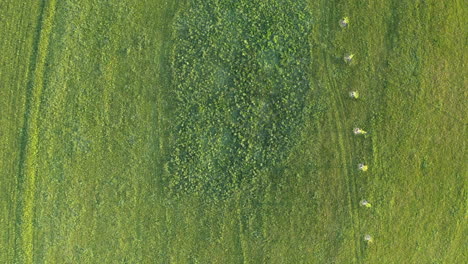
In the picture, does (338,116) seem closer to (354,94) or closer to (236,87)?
(354,94)

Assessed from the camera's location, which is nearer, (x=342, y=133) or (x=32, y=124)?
(x=32, y=124)

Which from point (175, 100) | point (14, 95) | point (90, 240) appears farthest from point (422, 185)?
point (14, 95)

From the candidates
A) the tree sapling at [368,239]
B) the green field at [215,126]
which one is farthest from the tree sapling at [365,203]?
the tree sapling at [368,239]

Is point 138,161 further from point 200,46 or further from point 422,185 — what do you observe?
point 422,185

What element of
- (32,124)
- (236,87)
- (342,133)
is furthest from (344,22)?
(32,124)

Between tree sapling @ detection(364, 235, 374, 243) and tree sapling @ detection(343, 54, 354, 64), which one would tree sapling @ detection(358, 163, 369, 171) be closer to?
tree sapling @ detection(364, 235, 374, 243)

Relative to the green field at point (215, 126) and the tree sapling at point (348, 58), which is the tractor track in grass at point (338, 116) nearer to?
the green field at point (215, 126)
